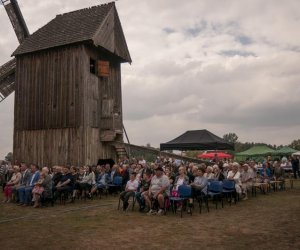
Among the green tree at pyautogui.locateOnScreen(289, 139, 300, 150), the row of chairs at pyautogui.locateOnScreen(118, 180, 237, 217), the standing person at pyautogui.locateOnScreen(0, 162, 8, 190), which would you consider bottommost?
the row of chairs at pyautogui.locateOnScreen(118, 180, 237, 217)

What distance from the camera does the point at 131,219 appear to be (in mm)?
9594

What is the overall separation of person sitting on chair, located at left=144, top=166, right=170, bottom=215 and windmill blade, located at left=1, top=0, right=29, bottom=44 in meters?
20.2

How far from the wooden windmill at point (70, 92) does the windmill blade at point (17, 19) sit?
3.67m

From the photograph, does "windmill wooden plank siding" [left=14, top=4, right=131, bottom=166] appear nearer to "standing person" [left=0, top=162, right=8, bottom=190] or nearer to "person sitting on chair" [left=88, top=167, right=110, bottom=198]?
"standing person" [left=0, top=162, right=8, bottom=190]

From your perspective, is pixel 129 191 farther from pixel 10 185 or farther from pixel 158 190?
pixel 10 185

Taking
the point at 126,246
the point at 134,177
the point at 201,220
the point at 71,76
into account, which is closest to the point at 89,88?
the point at 71,76

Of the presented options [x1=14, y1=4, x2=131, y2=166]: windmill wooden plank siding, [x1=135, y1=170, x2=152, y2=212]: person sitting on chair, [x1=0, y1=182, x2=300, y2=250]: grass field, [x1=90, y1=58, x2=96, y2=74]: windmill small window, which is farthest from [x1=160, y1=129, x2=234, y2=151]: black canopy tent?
[x1=135, y1=170, x2=152, y2=212]: person sitting on chair

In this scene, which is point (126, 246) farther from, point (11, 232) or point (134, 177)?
point (134, 177)

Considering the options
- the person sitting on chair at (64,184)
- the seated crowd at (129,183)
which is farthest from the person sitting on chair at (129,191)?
the person sitting on chair at (64,184)

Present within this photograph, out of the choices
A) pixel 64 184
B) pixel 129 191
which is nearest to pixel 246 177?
pixel 129 191

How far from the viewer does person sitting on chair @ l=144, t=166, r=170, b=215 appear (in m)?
10.5

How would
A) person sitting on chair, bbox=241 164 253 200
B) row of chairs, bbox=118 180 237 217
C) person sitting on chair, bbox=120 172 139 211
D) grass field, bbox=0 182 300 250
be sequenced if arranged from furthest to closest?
person sitting on chair, bbox=241 164 253 200 < person sitting on chair, bbox=120 172 139 211 < row of chairs, bbox=118 180 237 217 < grass field, bbox=0 182 300 250

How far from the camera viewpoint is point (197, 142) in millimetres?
20969

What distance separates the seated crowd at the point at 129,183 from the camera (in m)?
10.9
